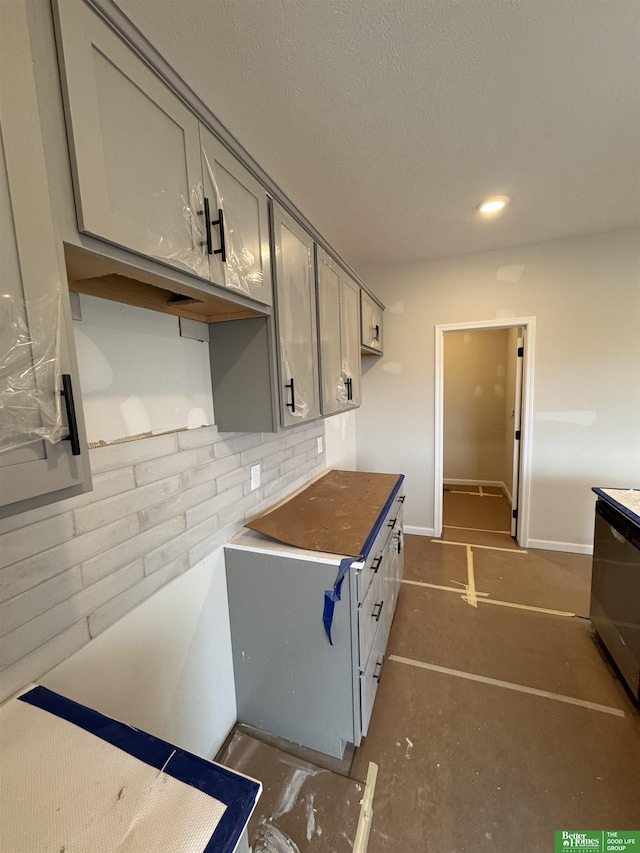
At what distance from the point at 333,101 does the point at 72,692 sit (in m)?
2.17

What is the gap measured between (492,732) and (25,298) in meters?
2.29


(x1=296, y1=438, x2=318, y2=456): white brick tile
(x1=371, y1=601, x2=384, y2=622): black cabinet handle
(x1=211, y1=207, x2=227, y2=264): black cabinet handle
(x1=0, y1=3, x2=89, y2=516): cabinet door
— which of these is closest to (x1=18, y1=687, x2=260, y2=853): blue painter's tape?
(x1=0, y1=3, x2=89, y2=516): cabinet door

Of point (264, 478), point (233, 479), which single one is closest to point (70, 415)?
point (233, 479)

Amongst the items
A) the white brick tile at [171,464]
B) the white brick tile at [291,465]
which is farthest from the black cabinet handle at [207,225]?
the white brick tile at [291,465]

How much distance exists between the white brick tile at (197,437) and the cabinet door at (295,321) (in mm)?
308

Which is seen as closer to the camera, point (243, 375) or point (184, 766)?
point (184, 766)

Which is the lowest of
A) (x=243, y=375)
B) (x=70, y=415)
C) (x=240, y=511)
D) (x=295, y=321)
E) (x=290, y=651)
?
(x=290, y=651)

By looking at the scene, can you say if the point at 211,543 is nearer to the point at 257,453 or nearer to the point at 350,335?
the point at 257,453

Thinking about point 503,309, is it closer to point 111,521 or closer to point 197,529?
point 197,529

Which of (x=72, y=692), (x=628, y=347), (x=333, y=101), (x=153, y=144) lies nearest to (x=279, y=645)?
(x=72, y=692)

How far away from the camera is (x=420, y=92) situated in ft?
4.30

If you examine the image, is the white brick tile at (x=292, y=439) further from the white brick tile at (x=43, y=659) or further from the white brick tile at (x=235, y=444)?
the white brick tile at (x=43, y=659)

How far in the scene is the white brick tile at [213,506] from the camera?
135 cm

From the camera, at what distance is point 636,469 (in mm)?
2869
